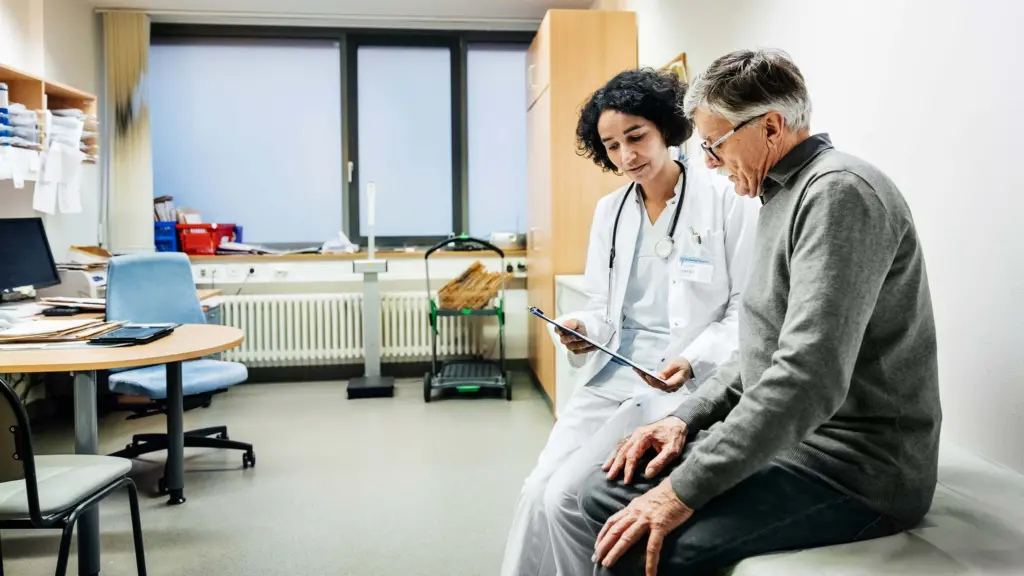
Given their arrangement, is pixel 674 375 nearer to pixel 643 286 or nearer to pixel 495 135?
pixel 643 286

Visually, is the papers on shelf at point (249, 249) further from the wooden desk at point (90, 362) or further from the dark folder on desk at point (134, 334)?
the wooden desk at point (90, 362)

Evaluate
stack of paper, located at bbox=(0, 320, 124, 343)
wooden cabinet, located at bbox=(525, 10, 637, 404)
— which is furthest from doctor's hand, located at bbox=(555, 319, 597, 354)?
wooden cabinet, located at bbox=(525, 10, 637, 404)

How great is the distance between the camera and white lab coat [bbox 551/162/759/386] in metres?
1.77

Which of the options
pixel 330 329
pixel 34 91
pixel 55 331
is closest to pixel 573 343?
pixel 55 331

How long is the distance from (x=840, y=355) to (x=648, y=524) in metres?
0.39

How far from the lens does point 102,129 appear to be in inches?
194

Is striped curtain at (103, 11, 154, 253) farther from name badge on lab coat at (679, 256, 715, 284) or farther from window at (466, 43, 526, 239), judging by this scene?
name badge on lab coat at (679, 256, 715, 284)

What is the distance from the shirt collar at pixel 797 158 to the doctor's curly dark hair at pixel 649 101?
72 centimetres

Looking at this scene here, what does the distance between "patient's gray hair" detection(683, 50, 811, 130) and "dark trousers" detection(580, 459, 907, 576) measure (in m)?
0.60

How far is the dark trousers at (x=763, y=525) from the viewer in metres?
1.12

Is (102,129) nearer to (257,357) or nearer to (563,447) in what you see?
(257,357)

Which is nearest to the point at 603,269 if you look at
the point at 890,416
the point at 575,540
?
the point at 575,540

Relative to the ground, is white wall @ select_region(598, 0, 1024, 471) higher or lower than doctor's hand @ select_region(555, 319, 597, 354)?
higher

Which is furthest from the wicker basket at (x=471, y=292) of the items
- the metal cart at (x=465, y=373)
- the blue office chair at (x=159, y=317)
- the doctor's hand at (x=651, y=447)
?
the doctor's hand at (x=651, y=447)
